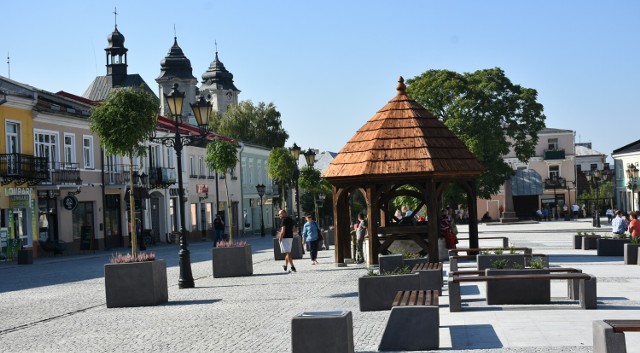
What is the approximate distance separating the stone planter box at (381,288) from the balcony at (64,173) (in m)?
35.3

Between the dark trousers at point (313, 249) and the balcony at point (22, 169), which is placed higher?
the balcony at point (22, 169)

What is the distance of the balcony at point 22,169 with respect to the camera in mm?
45688

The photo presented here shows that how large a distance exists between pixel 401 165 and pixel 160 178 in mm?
38478

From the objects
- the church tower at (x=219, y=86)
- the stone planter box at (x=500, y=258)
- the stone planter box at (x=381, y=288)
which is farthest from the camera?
the church tower at (x=219, y=86)

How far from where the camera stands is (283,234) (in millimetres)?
29062

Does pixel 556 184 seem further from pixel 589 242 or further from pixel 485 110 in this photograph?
pixel 589 242

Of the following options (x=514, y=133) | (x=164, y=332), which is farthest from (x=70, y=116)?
(x=164, y=332)

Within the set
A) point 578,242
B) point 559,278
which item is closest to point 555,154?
point 578,242

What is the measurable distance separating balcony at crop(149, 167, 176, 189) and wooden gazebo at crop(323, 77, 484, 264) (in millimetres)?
35134

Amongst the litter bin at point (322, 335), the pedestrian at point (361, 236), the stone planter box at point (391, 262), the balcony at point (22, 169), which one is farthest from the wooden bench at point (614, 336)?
the balcony at point (22, 169)

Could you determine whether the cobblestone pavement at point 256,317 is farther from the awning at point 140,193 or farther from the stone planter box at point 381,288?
the awning at point 140,193

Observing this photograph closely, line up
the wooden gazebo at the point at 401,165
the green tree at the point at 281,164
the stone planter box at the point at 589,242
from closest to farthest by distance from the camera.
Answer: the wooden gazebo at the point at 401,165, the stone planter box at the point at 589,242, the green tree at the point at 281,164

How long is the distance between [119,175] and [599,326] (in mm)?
50384

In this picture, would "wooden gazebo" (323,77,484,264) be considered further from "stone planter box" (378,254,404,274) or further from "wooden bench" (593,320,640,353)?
"wooden bench" (593,320,640,353)
